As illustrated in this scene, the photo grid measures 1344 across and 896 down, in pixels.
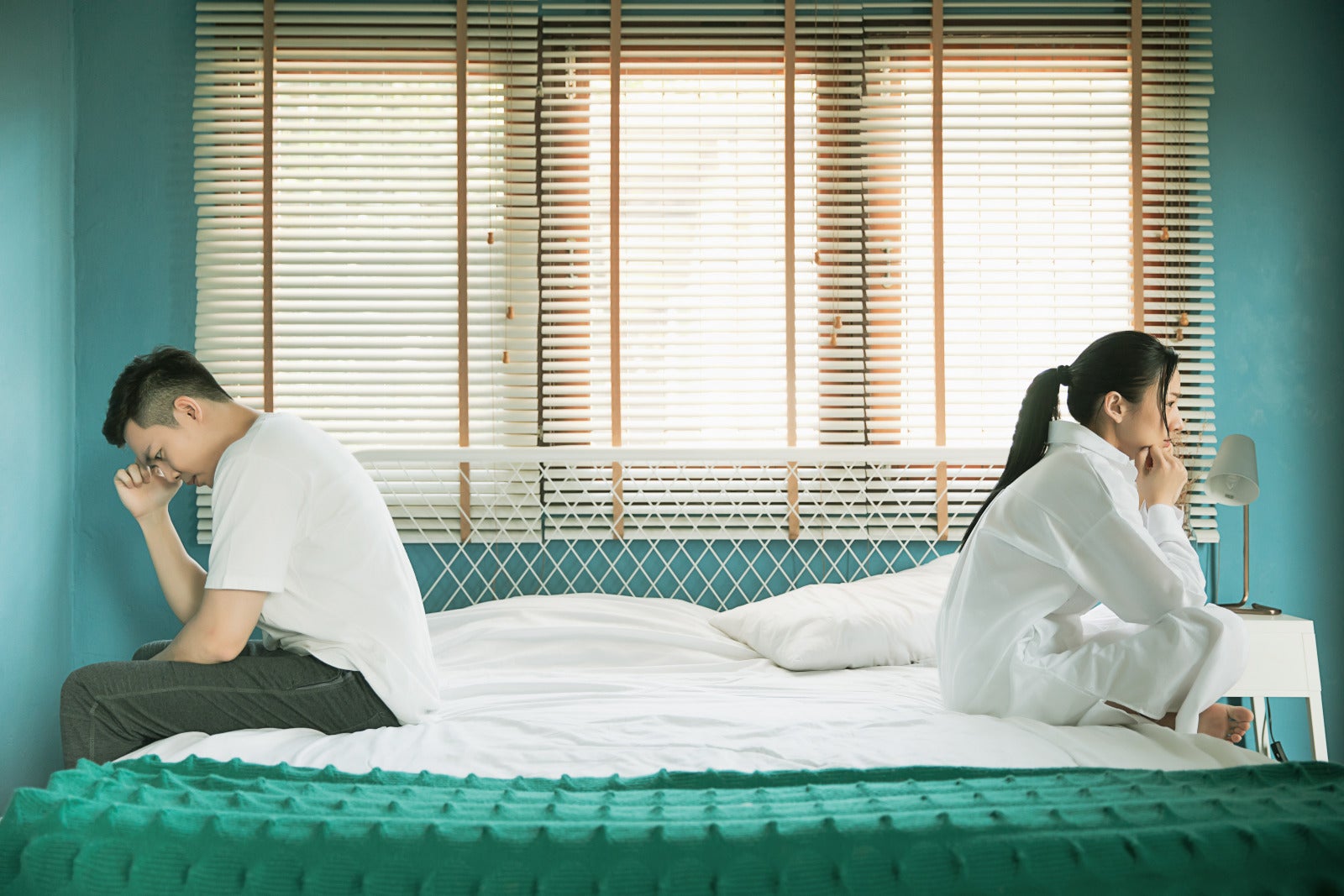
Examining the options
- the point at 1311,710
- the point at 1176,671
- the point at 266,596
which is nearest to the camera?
the point at 1176,671

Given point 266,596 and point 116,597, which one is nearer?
point 266,596

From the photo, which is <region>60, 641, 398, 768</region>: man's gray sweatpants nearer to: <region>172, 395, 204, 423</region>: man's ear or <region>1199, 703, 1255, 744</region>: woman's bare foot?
<region>172, 395, 204, 423</region>: man's ear

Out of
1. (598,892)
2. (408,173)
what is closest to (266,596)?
(598,892)

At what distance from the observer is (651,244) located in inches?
134

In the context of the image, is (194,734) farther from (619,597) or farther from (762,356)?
(762,356)

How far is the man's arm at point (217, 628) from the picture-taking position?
179cm

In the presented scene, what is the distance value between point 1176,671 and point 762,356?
6.36 feet

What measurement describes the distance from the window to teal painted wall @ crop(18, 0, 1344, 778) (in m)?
0.15

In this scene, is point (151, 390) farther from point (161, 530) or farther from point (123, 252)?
point (123, 252)

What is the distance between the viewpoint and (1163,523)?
2309mm

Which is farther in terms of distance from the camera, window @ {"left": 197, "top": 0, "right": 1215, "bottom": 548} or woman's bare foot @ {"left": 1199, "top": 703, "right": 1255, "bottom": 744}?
window @ {"left": 197, "top": 0, "right": 1215, "bottom": 548}

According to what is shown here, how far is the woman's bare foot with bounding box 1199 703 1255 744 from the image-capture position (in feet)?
5.87

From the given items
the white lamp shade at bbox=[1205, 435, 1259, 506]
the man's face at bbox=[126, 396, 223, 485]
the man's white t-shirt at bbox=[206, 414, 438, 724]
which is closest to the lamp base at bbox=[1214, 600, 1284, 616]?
the white lamp shade at bbox=[1205, 435, 1259, 506]

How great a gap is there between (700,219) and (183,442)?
2022 millimetres
